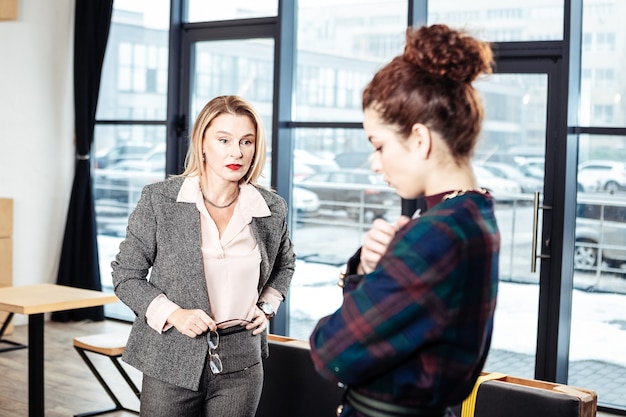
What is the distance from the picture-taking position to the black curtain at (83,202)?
23.4 ft

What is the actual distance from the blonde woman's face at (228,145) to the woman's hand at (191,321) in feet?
1.31

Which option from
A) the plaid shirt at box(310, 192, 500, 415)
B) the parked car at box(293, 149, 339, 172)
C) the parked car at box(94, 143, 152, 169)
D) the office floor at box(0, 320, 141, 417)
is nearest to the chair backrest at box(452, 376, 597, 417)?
the plaid shirt at box(310, 192, 500, 415)

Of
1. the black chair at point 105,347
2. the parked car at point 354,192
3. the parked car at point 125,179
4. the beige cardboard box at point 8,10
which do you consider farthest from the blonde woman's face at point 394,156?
the beige cardboard box at point 8,10

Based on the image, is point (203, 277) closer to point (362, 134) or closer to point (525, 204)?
point (525, 204)

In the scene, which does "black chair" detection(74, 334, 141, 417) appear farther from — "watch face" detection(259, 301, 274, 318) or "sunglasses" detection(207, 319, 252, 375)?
"sunglasses" detection(207, 319, 252, 375)

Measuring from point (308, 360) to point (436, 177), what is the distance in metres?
1.98

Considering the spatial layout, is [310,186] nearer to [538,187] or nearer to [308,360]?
[538,187]

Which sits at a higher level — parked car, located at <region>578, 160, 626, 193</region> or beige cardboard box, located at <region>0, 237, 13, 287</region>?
parked car, located at <region>578, 160, 626, 193</region>

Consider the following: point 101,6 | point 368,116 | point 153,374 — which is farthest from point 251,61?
point 368,116

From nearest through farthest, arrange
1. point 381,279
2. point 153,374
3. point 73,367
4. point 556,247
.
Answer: point 381,279 → point 153,374 → point 556,247 → point 73,367

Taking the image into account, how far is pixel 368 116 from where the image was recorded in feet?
4.62

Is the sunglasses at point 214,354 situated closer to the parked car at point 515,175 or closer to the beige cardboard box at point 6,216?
the parked car at point 515,175

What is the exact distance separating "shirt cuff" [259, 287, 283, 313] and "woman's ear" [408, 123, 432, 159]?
1.29 m

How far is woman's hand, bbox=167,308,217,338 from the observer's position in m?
2.29
